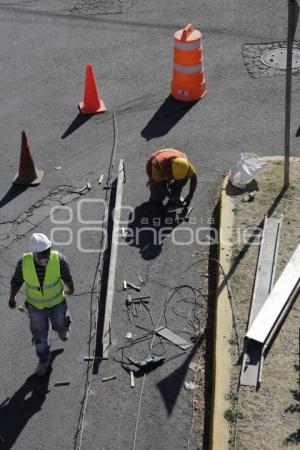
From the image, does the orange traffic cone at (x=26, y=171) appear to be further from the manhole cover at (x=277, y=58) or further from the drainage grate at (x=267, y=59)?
the manhole cover at (x=277, y=58)

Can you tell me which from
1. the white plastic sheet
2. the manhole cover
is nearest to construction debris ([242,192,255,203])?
the white plastic sheet

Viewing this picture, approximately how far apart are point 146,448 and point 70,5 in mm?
11710

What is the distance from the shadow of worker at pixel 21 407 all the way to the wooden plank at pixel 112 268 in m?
0.70

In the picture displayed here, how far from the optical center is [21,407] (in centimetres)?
791

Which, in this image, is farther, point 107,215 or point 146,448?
point 107,215

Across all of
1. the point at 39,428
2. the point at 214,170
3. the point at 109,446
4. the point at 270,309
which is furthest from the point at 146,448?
the point at 214,170

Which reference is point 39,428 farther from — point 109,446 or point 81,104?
point 81,104

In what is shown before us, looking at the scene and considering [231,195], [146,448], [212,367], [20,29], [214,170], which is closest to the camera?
[146,448]

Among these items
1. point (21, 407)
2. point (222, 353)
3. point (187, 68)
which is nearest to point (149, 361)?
point (222, 353)

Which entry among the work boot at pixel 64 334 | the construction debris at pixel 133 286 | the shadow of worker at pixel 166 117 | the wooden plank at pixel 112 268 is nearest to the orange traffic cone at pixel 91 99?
the shadow of worker at pixel 166 117

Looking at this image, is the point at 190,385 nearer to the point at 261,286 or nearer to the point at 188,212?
the point at 261,286

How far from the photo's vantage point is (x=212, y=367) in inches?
322

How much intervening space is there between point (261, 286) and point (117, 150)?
13.1ft

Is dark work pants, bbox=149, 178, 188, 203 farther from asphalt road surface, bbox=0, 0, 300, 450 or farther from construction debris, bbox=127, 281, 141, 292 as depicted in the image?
construction debris, bbox=127, 281, 141, 292
